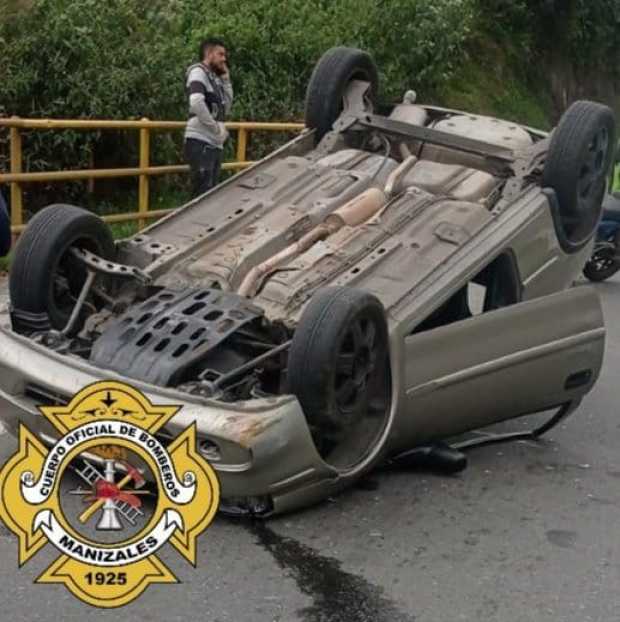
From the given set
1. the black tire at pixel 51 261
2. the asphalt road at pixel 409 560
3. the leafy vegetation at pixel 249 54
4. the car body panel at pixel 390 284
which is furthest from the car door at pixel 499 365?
the leafy vegetation at pixel 249 54

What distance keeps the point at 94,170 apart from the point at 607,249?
15.0ft

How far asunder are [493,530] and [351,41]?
12.8 metres

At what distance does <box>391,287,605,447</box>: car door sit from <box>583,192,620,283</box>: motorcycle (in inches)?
211

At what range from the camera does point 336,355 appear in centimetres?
477

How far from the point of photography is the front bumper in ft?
14.9

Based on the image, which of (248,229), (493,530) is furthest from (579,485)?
(248,229)

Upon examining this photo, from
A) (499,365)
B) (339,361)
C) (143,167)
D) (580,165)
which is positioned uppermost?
(580,165)

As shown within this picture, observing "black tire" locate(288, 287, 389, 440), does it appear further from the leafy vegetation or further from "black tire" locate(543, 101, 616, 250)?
the leafy vegetation

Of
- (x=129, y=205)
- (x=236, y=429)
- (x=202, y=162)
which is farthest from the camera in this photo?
(x=129, y=205)

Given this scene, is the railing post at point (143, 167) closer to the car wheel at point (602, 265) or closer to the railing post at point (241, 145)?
the railing post at point (241, 145)

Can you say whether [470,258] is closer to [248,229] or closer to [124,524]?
[248,229]

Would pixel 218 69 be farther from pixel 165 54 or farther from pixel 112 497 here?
pixel 112 497

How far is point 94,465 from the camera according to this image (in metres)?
4.87

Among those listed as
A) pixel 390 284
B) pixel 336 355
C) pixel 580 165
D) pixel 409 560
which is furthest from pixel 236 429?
pixel 580 165
